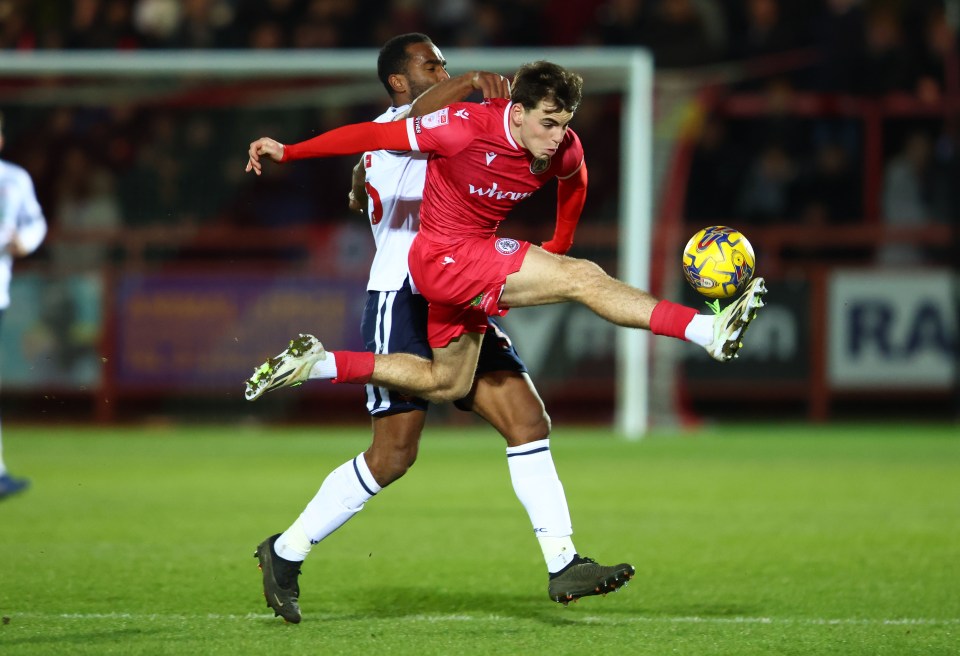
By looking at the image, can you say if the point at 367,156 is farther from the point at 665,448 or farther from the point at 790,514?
the point at 665,448

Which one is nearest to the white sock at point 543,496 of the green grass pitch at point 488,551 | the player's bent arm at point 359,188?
the green grass pitch at point 488,551

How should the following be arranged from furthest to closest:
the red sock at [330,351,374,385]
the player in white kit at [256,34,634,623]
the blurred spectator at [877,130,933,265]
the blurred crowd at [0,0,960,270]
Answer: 1. the blurred crowd at [0,0,960,270]
2. the blurred spectator at [877,130,933,265]
3. the player in white kit at [256,34,634,623]
4. the red sock at [330,351,374,385]

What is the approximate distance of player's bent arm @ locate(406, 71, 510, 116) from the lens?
555cm

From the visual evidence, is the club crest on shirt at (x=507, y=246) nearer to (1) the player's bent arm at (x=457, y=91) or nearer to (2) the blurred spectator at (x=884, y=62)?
(1) the player's bent arm at (x=457, y=91)

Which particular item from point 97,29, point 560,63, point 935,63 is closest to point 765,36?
point 935,63

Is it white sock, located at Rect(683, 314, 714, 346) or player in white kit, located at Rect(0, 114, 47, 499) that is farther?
player in white kit, located at Rect(0, 114, 47, 499)

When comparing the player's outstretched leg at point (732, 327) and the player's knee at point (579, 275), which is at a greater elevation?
the player's knee at point (579, 275)

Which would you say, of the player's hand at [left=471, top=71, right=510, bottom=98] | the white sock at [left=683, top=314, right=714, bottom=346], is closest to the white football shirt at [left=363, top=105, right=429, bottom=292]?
Answer: the player's hand at [left=471, top=71, right=510, bottom=98]

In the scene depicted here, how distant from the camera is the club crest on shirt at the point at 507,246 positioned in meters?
5.41

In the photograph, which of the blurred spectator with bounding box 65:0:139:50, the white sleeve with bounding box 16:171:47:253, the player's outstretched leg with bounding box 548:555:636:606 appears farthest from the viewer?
the blurred spectator with bounding box 65:0:139:50

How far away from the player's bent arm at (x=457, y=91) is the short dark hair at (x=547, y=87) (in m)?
0.24

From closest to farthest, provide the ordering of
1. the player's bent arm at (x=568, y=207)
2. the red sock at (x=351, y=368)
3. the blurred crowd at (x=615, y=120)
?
the red sock at (x=351, y=368)
the player's bent arm at (x=568, y=207)
the blurred crowd at (x=615, y=120)

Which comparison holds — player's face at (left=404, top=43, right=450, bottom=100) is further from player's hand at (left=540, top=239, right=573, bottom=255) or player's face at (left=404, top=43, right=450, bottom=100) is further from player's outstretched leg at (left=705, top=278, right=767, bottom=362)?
player's outstretched leg at (left=705, top=278, right=767, bottom=362)

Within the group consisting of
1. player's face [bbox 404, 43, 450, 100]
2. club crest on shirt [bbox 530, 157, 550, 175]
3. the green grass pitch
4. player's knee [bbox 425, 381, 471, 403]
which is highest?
player's face [bbox 404, 43, 450, 100]
